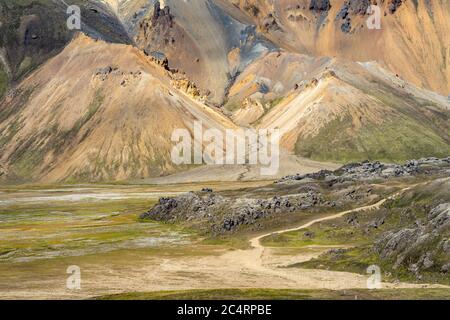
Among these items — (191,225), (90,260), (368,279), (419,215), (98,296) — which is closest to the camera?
(98,296)

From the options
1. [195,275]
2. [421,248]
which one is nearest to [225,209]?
[195,275]

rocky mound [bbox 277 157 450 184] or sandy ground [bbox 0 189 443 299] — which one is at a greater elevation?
rocky mound [bbox 277 157 450 184]

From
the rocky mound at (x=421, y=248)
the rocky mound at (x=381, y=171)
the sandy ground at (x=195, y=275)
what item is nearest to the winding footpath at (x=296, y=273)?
the sandy ground at (x=195, y=275)

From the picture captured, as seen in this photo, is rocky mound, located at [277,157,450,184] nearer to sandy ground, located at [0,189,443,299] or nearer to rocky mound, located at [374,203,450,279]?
sandy ground, located at [0,189,443,299]

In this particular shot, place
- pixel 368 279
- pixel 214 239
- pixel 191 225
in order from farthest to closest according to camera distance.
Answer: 1. pixel 191 225
2. pixel 214 239
3. pixel 368 279

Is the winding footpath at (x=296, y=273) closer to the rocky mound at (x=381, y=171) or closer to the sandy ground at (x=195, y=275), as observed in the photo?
the sandy ground at (x=195, y=275)

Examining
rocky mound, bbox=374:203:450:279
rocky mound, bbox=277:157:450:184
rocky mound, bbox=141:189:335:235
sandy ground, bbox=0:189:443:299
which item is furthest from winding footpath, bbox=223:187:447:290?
rocky mound, bbox=277:157:450:184

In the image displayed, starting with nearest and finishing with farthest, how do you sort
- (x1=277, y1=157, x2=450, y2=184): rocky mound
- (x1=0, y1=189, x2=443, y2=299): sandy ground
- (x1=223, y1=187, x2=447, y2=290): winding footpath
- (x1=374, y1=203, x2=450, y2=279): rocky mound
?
(x1=0, y1=189, x2=443, y2=299): sandy ground < (x1=223, y1=187, x2=447, y2=290): winding footpath < (x1=374, y1=203, x2=450, y2=279): rocky mound < (x1=277, y1=157, x2=450, y2=184): rocky mound
